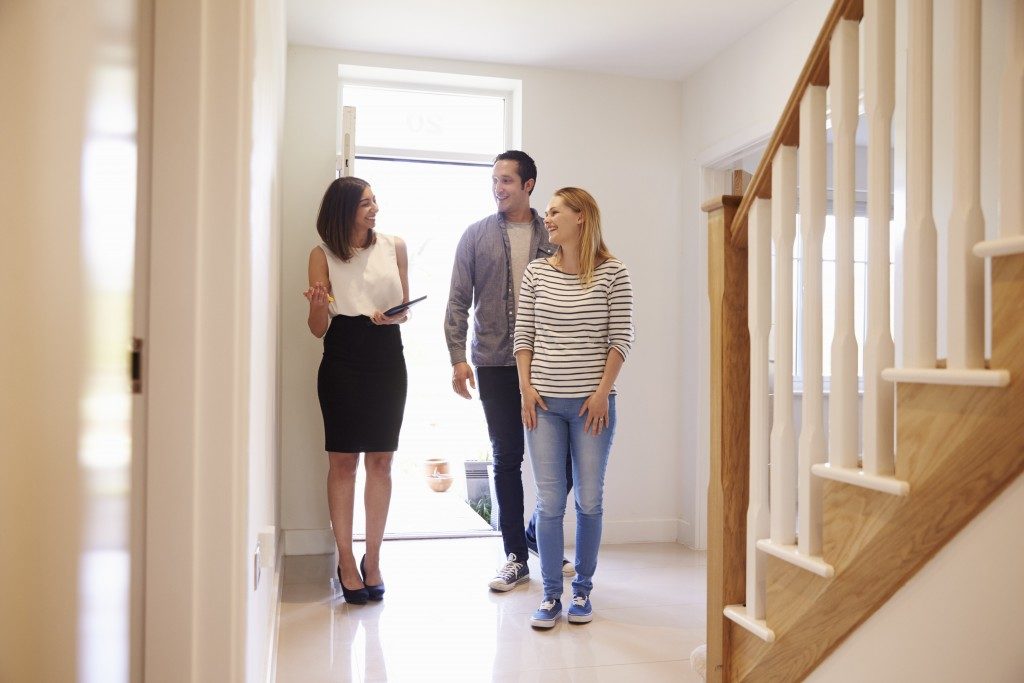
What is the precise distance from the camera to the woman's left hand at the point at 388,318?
2.88 meters

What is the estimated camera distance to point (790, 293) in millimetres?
1693

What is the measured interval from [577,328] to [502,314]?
655 mm

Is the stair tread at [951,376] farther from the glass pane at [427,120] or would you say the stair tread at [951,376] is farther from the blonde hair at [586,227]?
the glass pane at [427,120]

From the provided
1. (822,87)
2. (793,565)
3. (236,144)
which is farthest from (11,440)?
(822,87)

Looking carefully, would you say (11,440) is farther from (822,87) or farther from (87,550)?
(822,87)

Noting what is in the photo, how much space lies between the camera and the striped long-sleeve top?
2590 millimetres

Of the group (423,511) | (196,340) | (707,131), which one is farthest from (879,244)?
(423,511)

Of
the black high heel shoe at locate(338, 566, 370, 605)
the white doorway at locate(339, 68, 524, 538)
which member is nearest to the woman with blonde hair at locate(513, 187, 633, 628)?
the black high heel shoe at locate(338, 566, 370, 605)

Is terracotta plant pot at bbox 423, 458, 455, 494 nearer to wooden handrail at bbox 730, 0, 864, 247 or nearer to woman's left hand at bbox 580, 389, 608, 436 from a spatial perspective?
woman's left hand at bbox 580, 389, 608, 436

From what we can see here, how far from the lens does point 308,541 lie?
362cm

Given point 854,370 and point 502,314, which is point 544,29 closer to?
point 502,314

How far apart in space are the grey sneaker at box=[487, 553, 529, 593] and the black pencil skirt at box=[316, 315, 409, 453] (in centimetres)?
65

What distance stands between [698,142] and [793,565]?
107 inches

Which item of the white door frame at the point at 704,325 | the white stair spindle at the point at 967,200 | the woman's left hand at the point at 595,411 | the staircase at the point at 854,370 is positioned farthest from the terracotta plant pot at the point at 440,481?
the white stair spindle at the point at 967,200
